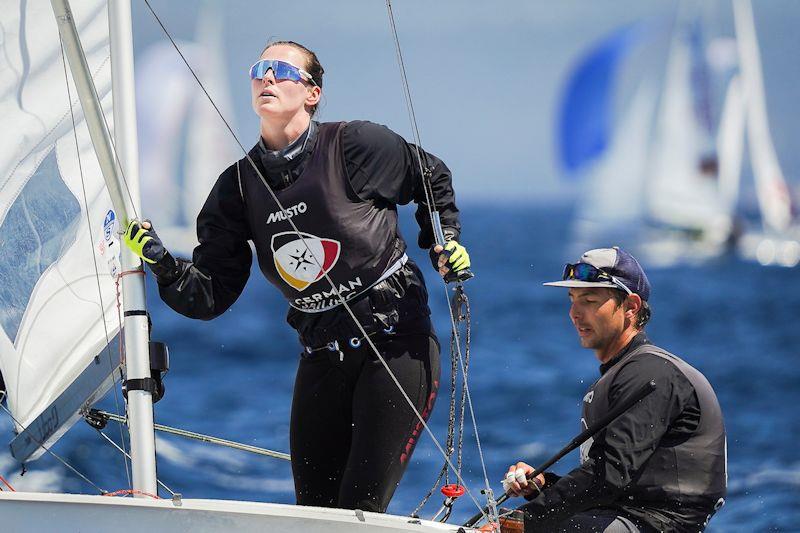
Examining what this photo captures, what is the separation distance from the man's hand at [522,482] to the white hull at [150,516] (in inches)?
11.8

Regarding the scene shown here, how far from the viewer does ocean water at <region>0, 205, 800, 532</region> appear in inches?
238

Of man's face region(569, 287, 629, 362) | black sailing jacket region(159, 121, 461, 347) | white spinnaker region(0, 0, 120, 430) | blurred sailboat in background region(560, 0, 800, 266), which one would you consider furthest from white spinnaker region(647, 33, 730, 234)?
man's face region(569, 287, 629, 362)

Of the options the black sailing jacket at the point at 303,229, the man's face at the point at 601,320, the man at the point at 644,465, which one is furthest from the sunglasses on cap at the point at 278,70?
the man at the point at 644,465

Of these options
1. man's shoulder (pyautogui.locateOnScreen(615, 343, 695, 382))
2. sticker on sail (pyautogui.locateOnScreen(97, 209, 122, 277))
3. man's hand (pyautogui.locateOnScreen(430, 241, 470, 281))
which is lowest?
man's shoulder (pyautogui.locateOnScreen(615, 343, 695, 382))

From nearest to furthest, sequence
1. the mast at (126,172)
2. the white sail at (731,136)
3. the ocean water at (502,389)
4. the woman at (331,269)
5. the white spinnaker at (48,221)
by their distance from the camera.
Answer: the mast at (126,172) < the woman at (331,269) < the white spinnaker at (48,221) < the ocean water at (502,389) < the white sail at (731,136)

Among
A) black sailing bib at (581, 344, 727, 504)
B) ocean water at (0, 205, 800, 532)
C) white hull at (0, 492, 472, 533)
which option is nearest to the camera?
white hull at (0, 492, 472, 533)

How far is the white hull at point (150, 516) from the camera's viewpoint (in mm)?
2141

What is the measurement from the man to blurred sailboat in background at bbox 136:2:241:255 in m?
17.3

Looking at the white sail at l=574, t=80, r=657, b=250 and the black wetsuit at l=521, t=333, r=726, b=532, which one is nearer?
the black wetsuit at l=521, t=333, r=726, b=532

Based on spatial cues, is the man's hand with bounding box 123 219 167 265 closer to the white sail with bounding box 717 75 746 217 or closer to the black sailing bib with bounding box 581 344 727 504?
the black sailing bib with bounding box 581 344 727 504

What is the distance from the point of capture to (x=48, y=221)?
3014 mm

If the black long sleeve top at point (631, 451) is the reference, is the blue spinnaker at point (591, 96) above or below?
above

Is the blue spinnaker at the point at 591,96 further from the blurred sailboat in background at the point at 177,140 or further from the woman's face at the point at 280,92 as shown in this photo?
the woman's face at the point at 280,92

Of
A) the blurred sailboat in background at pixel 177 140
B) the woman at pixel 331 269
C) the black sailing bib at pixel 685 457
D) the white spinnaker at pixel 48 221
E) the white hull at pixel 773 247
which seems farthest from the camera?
the white hull at pixel 773 247
